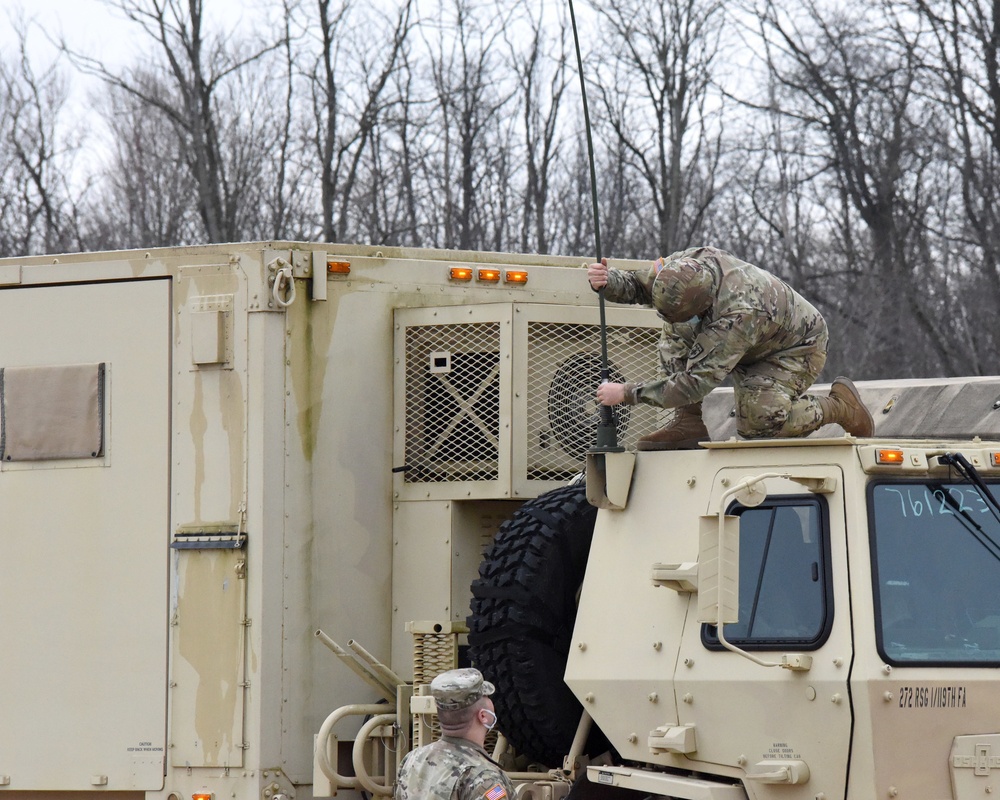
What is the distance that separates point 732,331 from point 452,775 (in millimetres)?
2195

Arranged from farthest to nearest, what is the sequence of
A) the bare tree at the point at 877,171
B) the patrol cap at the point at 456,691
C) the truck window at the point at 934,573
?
the bare tree at the point at 877,171 → the truck window at the point at 934,573 → the patrol cap at the point at 456,691

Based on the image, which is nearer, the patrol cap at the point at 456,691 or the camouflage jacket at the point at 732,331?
the patrol cap at the point at 456,691

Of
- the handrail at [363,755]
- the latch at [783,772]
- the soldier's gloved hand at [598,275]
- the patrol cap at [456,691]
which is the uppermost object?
the soldier's gloved hand at [598,275]

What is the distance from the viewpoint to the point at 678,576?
17.5 feet

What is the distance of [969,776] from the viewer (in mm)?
4953

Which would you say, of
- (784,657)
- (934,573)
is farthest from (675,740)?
(934,573)

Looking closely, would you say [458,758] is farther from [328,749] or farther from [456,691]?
[328,749]

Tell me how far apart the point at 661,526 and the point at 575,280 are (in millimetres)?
1906

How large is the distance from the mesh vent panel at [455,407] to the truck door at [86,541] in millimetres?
1100

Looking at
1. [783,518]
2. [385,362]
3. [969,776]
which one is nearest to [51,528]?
[385,362]

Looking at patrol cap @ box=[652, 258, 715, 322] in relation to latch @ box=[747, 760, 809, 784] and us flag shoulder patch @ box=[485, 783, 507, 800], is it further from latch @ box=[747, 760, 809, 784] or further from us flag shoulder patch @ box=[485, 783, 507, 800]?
us flag shoulder patch @ box=[485, 783, 507, 800]

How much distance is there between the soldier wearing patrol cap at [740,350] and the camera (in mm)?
6043

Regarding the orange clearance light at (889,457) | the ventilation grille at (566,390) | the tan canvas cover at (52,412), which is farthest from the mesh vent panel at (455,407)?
the orange clearance light at (889,457)

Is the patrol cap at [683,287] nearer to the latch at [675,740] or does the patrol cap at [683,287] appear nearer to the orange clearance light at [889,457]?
the orange clearance light at [889,457]
